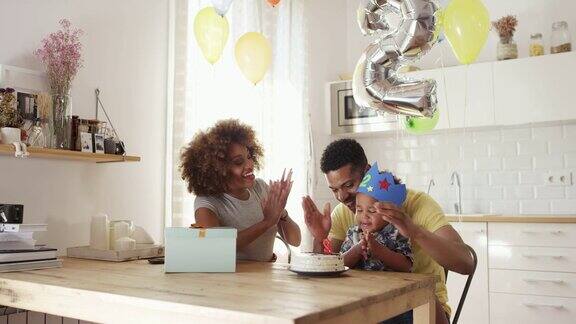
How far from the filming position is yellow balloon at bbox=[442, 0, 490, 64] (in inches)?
118

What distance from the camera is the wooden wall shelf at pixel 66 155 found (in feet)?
7.01

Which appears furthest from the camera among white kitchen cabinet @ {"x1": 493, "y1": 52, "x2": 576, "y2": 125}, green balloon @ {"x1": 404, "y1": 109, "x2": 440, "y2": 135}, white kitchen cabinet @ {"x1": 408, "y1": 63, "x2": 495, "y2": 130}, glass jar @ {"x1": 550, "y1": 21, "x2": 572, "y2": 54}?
white kitchen cabinet @ {"x1": 408, "y1": 63, "x2": 495, "y2": 130}

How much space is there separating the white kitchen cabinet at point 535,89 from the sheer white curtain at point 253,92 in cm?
151

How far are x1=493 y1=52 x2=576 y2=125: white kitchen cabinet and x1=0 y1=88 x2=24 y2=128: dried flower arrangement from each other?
3.27 metres

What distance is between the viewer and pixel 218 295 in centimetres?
131

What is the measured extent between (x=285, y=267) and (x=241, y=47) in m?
1.57

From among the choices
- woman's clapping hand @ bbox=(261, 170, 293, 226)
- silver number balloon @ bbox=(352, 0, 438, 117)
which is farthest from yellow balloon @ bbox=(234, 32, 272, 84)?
woman's clapping hand @ bbox=(261, 170, 293, 226)

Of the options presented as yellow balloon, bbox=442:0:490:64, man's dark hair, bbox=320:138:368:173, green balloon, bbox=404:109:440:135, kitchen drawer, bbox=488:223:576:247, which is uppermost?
yellow balloon, bbox=442:0:490:64

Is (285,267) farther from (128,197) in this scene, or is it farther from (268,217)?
(128,197)

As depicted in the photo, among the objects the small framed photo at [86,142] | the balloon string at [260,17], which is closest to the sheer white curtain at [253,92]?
the balloon string at [260,17]

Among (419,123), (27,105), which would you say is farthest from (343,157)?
(419,123)

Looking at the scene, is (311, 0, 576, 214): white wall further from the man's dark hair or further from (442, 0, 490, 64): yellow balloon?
the man's dark hair

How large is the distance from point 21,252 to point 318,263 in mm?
998

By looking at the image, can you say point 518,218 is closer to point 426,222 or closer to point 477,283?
point 477,283
